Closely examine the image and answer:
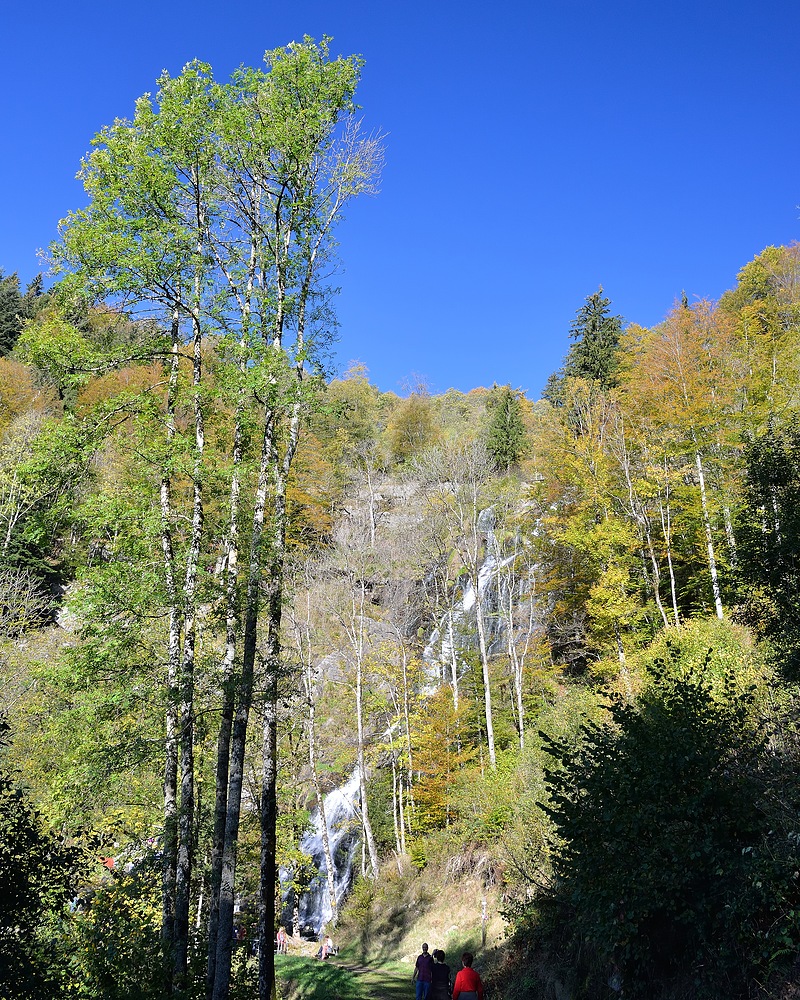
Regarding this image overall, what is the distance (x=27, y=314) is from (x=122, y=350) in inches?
1968

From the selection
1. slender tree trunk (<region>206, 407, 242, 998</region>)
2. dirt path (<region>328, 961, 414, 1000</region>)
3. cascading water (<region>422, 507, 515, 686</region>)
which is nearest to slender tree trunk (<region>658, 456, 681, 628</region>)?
cascading water (<region>422, 507, 515, 686</region>)

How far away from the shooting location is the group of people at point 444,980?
332 inches

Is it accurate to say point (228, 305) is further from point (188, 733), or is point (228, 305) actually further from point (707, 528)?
point (707, 528)

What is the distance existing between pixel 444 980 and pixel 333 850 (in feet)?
54.2

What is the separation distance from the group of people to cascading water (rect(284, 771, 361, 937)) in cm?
1350

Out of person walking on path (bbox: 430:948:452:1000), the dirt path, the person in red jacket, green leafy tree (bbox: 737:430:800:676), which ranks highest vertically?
green leafy tree (bbox: 737:430:800:676)

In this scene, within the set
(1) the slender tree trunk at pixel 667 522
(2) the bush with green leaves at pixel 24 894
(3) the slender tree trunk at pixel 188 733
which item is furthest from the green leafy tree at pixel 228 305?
(1) the slender tree trunk at pixel 667 522

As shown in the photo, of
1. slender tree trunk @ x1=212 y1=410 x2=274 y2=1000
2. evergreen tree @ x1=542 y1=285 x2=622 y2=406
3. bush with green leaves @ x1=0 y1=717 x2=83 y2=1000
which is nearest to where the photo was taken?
bush with green leaves @ x1=0 y1=717 x2=83 y2=1000

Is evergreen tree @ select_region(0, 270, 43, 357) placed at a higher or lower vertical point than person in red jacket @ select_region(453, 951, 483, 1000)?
higher

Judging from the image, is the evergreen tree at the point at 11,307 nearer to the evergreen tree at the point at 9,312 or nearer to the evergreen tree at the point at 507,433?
the evergreen tree at the point at 9,312

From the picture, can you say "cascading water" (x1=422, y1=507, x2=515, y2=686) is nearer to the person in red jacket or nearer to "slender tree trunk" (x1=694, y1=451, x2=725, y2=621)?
"slender tree trunk" (x1=694, y1=451, x2=725, y2=621)

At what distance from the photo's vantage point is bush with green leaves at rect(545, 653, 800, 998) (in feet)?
20.8

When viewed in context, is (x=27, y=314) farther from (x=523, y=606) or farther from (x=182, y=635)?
(x=182, y=635)

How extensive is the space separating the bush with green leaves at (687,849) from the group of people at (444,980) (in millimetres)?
1784
